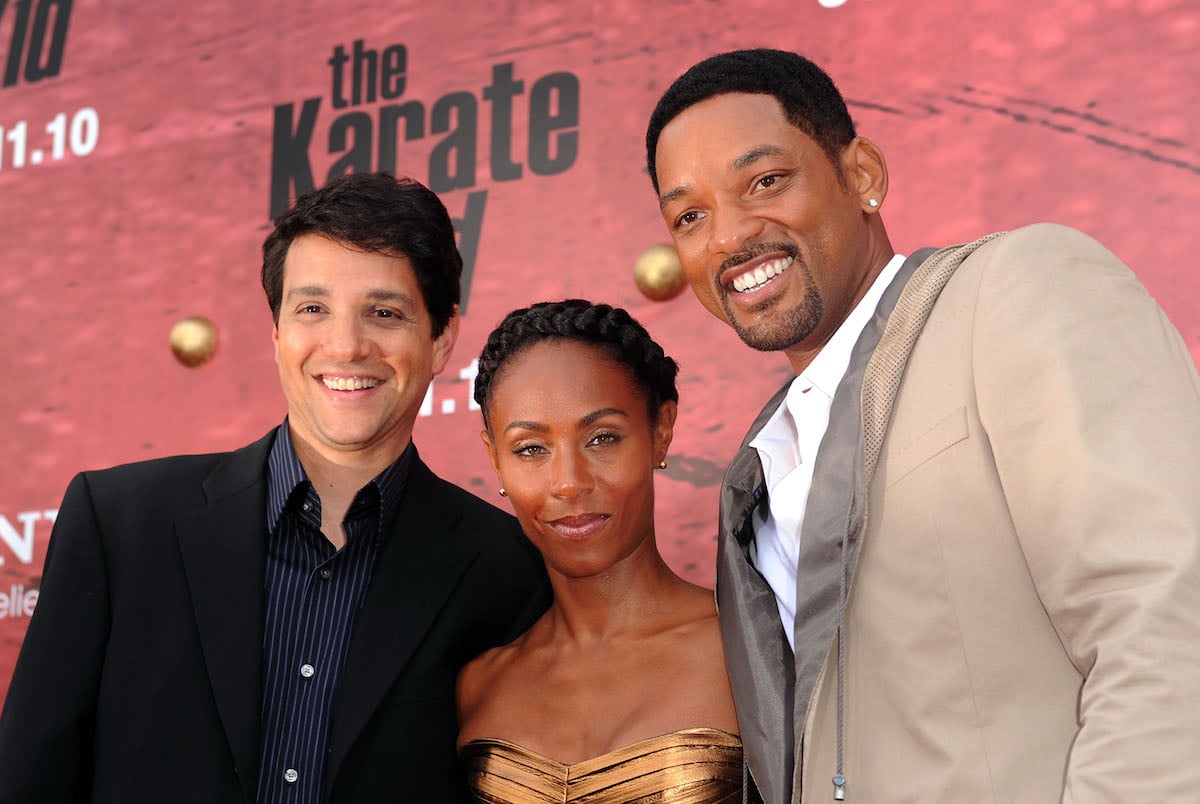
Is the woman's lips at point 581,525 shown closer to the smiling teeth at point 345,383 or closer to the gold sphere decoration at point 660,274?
the smiling teeth at point 345,383

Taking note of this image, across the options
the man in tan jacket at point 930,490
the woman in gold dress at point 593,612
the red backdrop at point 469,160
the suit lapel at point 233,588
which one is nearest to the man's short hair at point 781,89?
the man in tan jacket at point 930,490

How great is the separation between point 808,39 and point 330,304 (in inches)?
43.0

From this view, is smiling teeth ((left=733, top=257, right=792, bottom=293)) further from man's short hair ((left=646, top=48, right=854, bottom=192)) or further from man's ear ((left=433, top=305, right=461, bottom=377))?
man's ear ((left=433, top=305, right=461, bottom=377))

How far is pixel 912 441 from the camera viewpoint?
1332 mm

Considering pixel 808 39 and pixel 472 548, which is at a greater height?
pixel 808 39

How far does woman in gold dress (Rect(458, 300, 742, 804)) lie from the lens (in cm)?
174

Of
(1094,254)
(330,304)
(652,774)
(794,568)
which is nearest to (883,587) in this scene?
(794,568)

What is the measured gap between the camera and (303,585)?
189 centimetres

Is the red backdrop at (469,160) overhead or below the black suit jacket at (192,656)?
overhead

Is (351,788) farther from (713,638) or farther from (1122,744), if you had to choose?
(1122,744)

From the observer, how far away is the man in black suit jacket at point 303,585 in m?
1.74

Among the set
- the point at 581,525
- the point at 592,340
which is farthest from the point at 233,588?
the point at 592,340

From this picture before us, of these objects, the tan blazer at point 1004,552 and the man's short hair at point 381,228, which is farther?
the man's short hair at point 381,228

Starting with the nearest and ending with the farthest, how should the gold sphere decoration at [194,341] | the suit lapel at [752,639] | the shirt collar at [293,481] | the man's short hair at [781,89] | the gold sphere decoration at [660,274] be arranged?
the suit lapel at [752,639]
the man's short hair at [781,89]
the shirt collar at [293,481]
the gold sphere decoration at [660,274]
the gold sphere decoration at [194,341]
